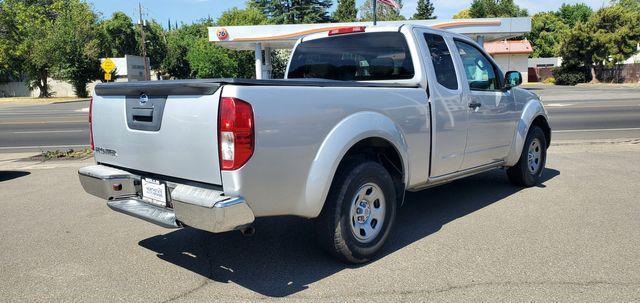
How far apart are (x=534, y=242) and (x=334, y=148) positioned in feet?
7.11

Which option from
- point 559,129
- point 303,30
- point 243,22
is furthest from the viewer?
point 243,22

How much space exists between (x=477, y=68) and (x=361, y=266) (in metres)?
2.81

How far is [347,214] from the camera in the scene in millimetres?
3854

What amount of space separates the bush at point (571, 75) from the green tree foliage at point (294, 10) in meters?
36.4

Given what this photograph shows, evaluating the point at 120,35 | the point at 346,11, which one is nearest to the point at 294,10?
the point at 346,11

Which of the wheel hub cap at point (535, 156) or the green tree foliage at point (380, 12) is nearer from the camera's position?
the wheel hub cap at point (535, 156)

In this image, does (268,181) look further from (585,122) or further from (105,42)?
(105,42)

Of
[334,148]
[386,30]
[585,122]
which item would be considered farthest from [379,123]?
[585,122]

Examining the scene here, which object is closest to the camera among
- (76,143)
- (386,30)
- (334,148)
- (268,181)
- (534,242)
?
(268,181)

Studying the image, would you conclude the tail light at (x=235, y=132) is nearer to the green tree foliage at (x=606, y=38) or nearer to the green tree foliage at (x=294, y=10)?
the green tree foliage at (x=606, y=38)

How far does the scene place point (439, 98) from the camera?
15.6ft

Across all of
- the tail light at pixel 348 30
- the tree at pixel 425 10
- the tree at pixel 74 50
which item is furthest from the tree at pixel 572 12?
the tail light at pixel 348 30

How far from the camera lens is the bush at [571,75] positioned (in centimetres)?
5112

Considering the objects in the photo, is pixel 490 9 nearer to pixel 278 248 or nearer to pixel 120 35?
pixel 120 35
